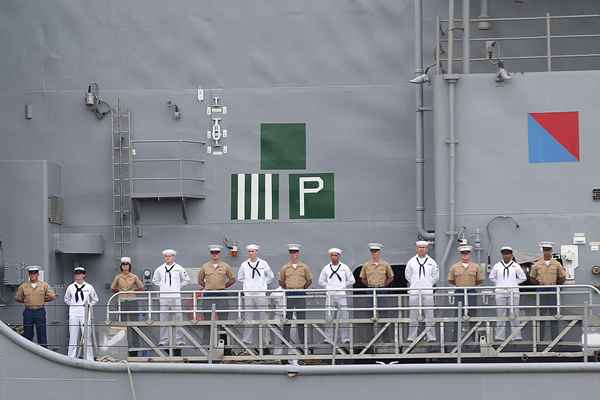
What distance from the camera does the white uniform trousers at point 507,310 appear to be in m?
11.7

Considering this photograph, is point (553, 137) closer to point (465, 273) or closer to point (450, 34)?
point (450, 34)

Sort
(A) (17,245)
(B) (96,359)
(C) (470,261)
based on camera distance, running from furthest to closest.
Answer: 1. (A) (17,245)
2. (C) (470,261)
3. (B) (96,359)

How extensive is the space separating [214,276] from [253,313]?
91 cm

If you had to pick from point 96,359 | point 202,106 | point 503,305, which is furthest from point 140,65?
point 503,305

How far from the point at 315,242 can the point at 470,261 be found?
6.54 feet

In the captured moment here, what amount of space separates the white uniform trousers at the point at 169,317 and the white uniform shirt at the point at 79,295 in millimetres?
743

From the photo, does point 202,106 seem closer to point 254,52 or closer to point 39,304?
point 254,52

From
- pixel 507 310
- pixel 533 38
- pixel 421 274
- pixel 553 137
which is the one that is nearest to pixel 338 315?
pixel 421 274

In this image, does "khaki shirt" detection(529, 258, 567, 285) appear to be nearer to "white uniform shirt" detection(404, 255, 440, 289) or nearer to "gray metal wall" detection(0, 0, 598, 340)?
"white uniform shirt" detection(404, 255, 440, 289)

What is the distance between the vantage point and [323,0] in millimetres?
14117

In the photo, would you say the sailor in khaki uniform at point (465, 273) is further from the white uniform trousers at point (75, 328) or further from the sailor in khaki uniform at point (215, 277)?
the white uniform trousers at point (75, 328)

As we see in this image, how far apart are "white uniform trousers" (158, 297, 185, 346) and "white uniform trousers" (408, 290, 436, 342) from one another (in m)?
2.25

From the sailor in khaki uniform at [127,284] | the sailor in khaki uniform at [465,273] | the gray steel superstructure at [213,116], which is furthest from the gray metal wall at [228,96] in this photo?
the sailor in khaki uniform at [465,273]

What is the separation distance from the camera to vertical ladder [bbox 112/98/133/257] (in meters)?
14.0
